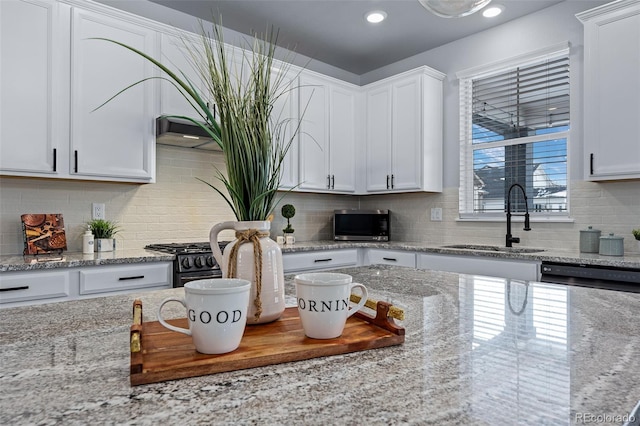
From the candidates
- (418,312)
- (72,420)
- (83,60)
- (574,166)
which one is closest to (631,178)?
(574,166)

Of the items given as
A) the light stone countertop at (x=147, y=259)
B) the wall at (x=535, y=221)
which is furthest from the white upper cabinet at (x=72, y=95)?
the wall at (x=535, y=221)

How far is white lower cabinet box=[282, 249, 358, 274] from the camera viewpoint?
320cm

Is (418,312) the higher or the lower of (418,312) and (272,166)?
the lower

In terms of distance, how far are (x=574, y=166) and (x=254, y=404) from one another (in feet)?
10.8

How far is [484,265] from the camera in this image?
9.39ft

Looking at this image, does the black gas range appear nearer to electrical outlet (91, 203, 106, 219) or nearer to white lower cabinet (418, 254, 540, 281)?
electrical outlet (91, 203, 106, 219)

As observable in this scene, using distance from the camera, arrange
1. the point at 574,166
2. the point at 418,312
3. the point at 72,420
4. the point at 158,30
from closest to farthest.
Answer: the point at 72,420 < the point at 418,312 < the point at 158,30 < the point at 574,166

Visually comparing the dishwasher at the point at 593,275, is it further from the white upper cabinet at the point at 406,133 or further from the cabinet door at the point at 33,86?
the cabinet door at the point at 33,86

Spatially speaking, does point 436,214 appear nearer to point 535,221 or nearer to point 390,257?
point 390,257

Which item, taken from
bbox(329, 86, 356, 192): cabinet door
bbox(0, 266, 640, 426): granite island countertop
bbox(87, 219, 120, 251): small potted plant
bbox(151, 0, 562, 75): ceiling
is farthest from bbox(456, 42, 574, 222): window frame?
bbox(87, 219, 120, 251): small potted plant

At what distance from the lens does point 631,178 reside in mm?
2525

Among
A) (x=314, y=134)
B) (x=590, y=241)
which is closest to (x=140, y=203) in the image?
(x=314, y=134)

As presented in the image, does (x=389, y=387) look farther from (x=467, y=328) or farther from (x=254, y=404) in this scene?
(x=467, y=328)

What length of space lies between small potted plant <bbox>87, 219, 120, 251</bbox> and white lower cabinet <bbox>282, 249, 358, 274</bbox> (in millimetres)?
1193
